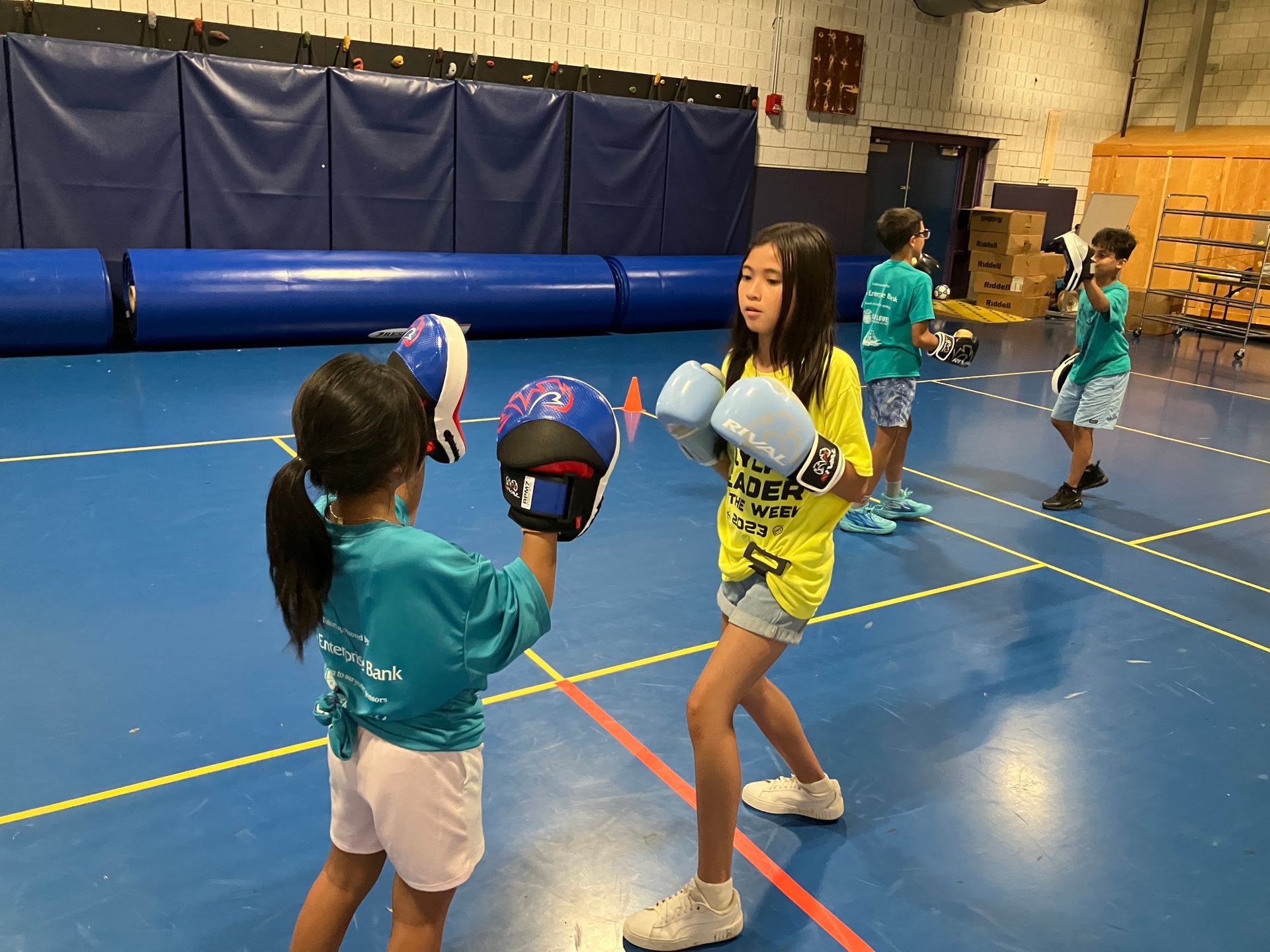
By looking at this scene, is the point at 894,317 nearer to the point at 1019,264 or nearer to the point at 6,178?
the point at 6,178

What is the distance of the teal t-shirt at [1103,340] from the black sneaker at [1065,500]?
2.09ft

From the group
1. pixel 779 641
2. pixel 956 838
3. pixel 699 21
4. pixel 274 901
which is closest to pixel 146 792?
pixel 274 901

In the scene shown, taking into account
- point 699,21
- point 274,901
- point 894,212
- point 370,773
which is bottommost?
point 274,901

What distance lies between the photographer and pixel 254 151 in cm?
931

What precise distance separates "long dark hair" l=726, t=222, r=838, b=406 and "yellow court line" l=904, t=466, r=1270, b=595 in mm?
3180

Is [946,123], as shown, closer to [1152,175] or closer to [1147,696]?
[1152,175]

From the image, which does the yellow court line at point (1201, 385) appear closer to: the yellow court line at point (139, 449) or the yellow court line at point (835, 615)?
the yellow court line at point (835, 615)

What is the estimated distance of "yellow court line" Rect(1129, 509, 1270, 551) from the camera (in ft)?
17.6

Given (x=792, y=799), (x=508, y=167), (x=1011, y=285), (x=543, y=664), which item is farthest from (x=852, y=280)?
(x=792, y=799)

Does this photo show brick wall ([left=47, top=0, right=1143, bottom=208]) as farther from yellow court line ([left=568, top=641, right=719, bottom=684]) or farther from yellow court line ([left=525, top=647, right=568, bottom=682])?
yellow court line ([left=568, top=641, right=719, bottom=684])

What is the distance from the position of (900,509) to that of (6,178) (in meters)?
7.83

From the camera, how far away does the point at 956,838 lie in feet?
9.18

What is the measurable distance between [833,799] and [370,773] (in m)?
1.55

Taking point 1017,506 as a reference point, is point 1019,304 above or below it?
above
